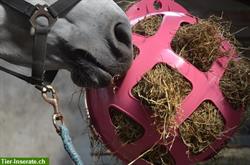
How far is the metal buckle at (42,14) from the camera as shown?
1644 millimetres

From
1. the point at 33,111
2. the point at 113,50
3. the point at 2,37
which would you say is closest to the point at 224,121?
the point at 113,50

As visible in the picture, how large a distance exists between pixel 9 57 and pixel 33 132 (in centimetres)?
140

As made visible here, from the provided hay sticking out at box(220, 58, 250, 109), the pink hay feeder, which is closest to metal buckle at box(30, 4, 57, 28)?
the pink hay feeder

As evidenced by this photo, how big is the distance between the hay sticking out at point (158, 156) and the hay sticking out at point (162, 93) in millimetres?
100

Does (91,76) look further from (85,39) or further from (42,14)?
(42,14)

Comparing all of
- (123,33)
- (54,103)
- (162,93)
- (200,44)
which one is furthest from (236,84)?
(54,103)

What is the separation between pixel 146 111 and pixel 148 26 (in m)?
0.30

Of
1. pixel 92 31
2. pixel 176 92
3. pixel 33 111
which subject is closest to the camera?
pixel 92 31

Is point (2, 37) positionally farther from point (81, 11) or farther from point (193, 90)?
point (193, 90)

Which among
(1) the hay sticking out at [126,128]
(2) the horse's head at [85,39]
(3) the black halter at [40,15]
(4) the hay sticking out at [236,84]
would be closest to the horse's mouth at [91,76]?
(2) the horse's head at [85,39]

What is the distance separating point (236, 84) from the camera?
200 cm

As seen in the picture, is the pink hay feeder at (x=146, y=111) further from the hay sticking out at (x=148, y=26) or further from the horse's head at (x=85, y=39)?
the horse's head at (x=85, y=39)

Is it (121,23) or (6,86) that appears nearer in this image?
(121,23)

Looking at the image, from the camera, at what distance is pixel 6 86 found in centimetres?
311
